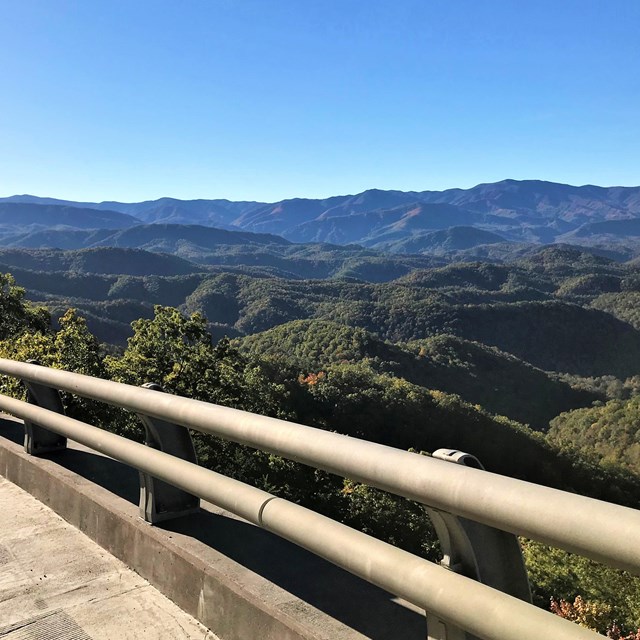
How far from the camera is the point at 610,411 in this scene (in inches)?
3797

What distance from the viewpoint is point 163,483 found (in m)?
3.28

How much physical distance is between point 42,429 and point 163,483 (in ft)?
6.07

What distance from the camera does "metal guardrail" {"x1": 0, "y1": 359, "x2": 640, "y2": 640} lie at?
1.29 m

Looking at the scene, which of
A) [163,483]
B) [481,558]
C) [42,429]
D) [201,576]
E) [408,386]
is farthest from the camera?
[408,386]

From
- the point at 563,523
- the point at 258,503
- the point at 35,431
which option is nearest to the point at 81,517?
the point at 35,431

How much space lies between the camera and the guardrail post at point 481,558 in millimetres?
1711

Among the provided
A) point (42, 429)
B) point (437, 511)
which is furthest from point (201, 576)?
point (42, 429)

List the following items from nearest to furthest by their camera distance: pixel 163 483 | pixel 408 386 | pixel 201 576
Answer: pixel 201 576 < pixel 163 483 < pixel 408 386

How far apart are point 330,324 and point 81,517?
124 m

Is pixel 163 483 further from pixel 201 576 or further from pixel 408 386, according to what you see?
pixel 408 386

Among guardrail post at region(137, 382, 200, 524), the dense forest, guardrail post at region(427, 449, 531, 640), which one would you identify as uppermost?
guardrail post at region(427, 449, 531, 640)

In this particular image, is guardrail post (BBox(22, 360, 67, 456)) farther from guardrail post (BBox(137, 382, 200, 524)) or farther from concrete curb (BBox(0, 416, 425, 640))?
guardrail post (BBox(137, 382, 200, 524))

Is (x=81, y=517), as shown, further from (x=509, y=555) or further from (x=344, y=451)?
(x=509, y=555)

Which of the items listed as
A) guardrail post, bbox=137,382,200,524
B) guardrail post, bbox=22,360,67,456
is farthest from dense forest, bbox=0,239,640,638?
guardrail post, bbox=22,360,67,456
